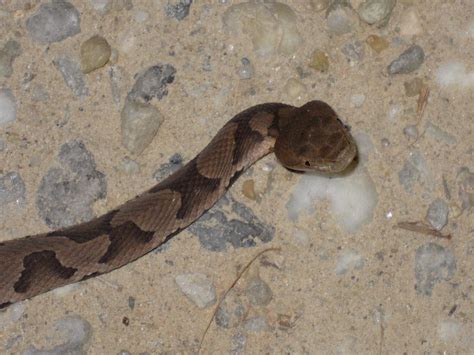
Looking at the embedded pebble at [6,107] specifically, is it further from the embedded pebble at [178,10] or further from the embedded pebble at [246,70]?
the embedded pebble at [246,70]

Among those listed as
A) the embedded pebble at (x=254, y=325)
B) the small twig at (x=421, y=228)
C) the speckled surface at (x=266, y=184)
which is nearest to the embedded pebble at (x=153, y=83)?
the speckled surface at (x=266, y=184)

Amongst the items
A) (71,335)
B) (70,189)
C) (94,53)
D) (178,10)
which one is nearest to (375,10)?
(178,10)

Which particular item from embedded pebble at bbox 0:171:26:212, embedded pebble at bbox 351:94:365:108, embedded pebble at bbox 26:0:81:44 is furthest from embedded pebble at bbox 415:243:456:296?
embedded pebble at bbox 26:0:81:44

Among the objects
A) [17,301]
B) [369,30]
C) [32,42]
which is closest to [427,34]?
[369,30]

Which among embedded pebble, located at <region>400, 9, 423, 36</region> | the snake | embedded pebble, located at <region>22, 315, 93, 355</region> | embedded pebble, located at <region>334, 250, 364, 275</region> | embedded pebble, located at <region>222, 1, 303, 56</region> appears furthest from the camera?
embedded pebble, located at <region>400, 9, 423, 36</region>

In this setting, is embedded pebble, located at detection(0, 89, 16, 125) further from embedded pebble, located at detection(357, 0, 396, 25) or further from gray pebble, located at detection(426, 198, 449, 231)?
gray pebble, located at detection(426, 198, 449, 231)

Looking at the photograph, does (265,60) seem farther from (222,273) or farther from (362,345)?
(362,345)

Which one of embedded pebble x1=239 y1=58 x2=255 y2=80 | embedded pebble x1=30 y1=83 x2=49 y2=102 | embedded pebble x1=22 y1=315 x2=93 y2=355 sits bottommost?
embedded pebble x1=22 y1=315 x2=93 y2=355
